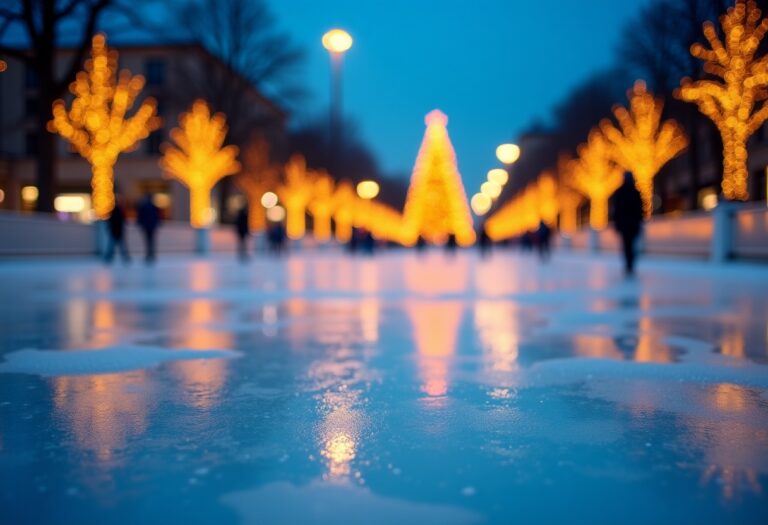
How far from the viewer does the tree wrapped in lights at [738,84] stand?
682 inches

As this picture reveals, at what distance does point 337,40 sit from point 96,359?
18.3m

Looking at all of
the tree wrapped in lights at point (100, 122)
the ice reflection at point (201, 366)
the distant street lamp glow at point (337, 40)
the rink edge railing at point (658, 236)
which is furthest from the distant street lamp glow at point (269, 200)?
the ice reflection at point (201, 366)

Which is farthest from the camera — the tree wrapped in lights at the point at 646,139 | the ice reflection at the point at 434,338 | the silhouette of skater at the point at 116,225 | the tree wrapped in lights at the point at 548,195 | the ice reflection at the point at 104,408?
the tree wrapped in lights at the point at 548,195

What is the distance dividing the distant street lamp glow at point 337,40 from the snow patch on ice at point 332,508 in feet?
65.7

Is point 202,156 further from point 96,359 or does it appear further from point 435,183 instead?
point 435,183

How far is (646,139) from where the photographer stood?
108 ft

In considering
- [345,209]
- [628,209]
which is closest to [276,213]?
[345,209]

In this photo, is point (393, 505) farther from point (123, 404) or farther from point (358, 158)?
point (358, 158)

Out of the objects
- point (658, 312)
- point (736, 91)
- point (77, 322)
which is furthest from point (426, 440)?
point (736, 91)

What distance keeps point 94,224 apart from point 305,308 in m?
17.5

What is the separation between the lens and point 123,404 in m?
2.58

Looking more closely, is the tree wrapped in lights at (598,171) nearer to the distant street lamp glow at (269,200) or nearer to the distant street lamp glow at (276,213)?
the distant street lamp glow at (269,200)

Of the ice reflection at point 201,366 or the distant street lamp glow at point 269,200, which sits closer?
the ice reflection at point 201,366

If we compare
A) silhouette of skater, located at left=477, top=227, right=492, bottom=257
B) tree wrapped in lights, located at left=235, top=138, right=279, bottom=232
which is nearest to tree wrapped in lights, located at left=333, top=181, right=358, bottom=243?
tree wrapped in lights, located at left=235, top=138, right=279, bottom=232
